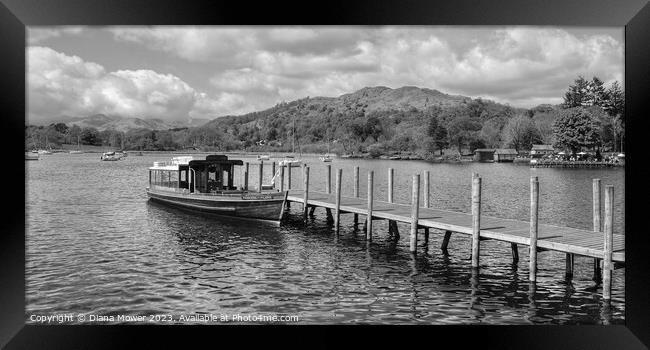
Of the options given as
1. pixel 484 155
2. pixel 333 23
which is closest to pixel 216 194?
pixel 333 23

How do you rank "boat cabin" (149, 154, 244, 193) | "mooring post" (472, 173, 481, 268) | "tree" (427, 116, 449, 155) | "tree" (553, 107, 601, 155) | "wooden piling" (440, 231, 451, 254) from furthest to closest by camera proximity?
"tree" (427, 116, 449, 155), "tree" (553, 107, 601, 155), "boat cabin" (149, 154, 244, 193), "wooden piling" (440, 231, 451, 254), "mooring post" (472, 173, 481, 268)

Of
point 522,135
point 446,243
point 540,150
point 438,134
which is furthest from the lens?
point 438,134

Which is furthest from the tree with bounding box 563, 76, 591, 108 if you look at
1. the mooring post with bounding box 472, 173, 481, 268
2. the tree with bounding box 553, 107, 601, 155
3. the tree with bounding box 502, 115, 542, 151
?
the mooring post with bounding box 472, 173, 481, 268

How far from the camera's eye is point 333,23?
24.0 feet

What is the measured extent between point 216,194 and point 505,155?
76.3 m

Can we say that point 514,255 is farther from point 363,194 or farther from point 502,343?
point 363,194

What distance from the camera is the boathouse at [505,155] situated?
3492 inches

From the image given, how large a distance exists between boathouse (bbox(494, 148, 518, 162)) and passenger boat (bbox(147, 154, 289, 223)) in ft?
240

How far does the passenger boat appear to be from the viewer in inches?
816

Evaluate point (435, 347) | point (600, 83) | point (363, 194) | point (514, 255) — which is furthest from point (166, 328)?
point (600, 83)

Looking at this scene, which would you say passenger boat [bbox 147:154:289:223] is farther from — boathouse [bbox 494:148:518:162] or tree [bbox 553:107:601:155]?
boathouse [bbox 494:148:518:162]

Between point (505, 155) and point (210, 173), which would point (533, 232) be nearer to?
point (210, 173)

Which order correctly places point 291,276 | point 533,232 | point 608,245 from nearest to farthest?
point 608,245, point 533,232, point 291,276

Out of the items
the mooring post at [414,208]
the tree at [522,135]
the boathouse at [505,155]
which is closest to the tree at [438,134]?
the tree at [522,135]
